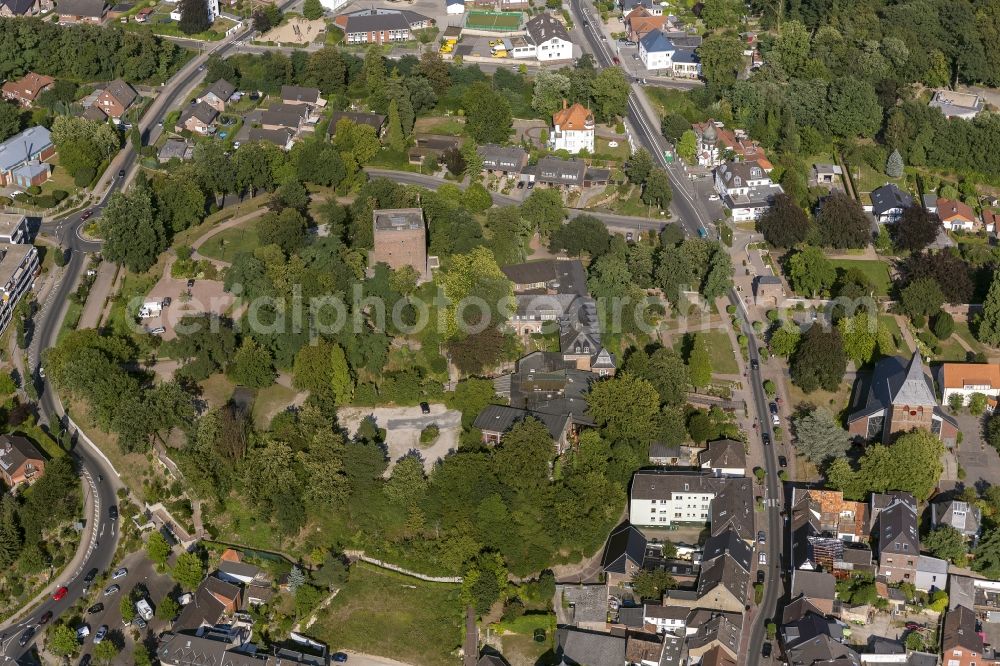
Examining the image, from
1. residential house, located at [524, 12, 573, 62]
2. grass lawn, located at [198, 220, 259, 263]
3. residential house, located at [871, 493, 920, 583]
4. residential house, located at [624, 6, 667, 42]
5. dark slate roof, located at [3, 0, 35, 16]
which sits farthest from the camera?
residential house, located at [624, 6, 667, 42]

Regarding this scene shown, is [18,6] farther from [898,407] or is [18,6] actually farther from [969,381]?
[969,381]

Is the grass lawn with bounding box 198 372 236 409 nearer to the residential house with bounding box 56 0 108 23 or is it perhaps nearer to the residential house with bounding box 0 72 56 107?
the residential house with bounding box 0 72 56 107

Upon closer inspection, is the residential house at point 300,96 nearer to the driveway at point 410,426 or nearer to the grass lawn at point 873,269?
the driveway at point 410,426

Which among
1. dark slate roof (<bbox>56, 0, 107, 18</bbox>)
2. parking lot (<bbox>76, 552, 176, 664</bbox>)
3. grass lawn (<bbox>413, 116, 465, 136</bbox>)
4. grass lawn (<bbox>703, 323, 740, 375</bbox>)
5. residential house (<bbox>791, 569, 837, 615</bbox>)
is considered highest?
dark slate roof (<bbox>56, 0, 107, 18</bbox>)

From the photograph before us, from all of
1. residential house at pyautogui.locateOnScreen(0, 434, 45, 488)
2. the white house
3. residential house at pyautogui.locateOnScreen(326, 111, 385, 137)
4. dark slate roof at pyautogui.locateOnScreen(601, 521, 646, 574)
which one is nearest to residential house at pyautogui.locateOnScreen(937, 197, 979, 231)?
the white house

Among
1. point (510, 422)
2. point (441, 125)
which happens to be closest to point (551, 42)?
point (441, 125)

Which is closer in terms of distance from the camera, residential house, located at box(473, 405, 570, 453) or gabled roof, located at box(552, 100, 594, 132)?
residential house, located at box(473, 405, 570, 453)

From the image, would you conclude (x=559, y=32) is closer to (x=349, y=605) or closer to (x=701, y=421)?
(x=701, y=421)
